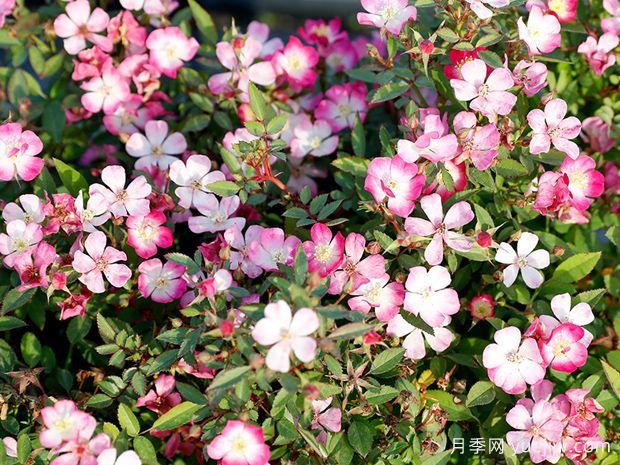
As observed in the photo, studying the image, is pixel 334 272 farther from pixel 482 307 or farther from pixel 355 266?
pixel 482 307

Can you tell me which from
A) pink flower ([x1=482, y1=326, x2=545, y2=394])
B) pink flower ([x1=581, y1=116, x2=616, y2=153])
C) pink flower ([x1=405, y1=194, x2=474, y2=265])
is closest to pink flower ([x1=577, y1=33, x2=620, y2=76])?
pink flower ([x1=581, y1=116, x2=616, y2=153])

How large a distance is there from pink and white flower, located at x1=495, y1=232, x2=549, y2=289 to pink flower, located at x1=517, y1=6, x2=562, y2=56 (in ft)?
1.26

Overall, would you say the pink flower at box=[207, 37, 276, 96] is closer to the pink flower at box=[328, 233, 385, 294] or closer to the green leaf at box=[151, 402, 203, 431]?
the pink flower at box=[328, 233, 385, 294]

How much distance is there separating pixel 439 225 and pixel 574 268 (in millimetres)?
343

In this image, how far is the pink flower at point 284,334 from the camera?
111cm

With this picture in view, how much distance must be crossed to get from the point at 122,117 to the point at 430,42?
2.51 feet

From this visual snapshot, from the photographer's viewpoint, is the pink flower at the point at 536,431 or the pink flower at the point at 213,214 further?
the pink flower at the point at 213,214

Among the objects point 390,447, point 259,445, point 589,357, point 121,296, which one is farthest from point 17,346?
point 589,357

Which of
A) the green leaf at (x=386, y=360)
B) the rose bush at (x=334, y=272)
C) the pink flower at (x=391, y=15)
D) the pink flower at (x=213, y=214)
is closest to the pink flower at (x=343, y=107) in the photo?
the rose bush at (x=334, y=272)

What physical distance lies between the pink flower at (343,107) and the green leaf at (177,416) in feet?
2.44

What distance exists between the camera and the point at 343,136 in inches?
73.5

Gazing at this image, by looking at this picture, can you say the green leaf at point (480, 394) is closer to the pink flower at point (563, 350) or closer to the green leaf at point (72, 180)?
the pink flower at point (563, 350)

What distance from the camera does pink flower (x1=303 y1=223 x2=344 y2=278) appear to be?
1324mm

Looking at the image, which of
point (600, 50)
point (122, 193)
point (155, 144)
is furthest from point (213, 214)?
point (600, 50)
